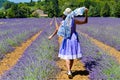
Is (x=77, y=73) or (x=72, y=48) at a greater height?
(x=72, y=48)

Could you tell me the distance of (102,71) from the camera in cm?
725

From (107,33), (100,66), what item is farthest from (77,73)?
(107,33)

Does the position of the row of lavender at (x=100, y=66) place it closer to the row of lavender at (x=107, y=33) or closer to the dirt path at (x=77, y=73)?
A: the dirt path at (x=77, y=73)

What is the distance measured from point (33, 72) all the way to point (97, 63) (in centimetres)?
232

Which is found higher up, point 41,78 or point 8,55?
point 41,78

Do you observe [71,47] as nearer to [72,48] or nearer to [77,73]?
[72,48]

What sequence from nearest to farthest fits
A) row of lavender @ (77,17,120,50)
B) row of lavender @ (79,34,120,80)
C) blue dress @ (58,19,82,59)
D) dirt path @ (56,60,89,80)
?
1. row of lavender @ (79,34,120,80)
2. blue dress @ (58,19,82,59)
3. dirt path @ (56,60,89,80)
4. row of lavender @ (77,17,120,50)

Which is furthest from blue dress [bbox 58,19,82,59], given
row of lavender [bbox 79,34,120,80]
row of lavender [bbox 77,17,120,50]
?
row of lavender [bbox 77,17,120,50]

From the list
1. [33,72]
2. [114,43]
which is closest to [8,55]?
[114,43]

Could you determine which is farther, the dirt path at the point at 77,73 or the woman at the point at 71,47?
the dirt path at the point at 77,73

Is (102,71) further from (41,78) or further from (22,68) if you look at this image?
(22,68)

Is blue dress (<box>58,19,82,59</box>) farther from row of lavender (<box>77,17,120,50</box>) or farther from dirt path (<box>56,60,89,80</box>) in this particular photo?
row of lavender (<box>77,17,120,50</box>)

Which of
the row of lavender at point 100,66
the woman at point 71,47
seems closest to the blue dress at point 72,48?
the woman at point 71,47

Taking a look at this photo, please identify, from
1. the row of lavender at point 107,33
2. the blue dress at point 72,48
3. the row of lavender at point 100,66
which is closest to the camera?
the row of lavender at point 100,66
